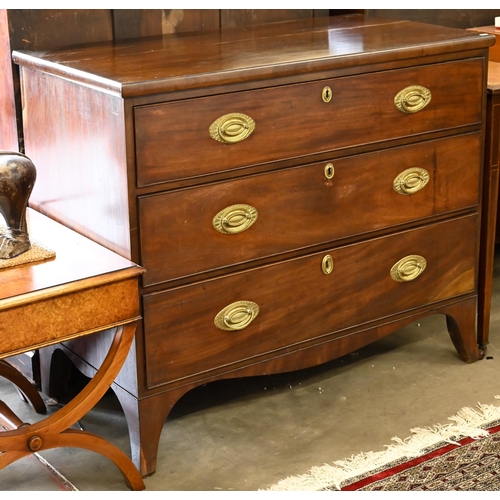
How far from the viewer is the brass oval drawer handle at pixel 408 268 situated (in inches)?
109

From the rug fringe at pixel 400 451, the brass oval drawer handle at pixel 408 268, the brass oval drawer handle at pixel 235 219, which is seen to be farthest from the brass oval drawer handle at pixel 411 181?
the rug fringe at pixel 400 451

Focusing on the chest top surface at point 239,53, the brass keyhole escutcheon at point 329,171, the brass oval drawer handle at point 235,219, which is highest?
the chest top surface at point 239,53

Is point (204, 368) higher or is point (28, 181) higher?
point (28, 181)

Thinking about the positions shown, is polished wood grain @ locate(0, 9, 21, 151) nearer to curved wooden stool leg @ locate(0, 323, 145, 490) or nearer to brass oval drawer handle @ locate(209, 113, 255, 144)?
brass oval drawer handle @ locate(209, 113, 255, 144)

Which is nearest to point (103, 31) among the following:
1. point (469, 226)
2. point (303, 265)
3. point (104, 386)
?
point (303, 265)

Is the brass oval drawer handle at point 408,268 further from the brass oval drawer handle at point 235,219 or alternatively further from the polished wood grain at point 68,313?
the polished wood grain at point 68,313

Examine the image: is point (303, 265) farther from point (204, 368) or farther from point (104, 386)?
point (104, 386)

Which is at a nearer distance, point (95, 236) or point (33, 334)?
point (33, 334)

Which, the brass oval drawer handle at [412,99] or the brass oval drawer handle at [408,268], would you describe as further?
the brass oval drawer handle at [408,268]

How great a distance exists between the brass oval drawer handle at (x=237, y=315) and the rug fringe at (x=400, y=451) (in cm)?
42

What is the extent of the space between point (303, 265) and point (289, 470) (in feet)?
1.83

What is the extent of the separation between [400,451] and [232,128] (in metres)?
0.99

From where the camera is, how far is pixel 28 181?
6.95 ft

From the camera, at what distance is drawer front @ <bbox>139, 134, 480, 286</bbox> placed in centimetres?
228
